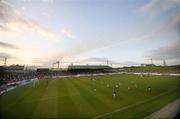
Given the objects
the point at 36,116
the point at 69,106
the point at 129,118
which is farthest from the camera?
the point at 69,106

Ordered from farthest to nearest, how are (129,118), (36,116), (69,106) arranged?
(69,106) < (36,116) < (129,118)

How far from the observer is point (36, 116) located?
15.6 m

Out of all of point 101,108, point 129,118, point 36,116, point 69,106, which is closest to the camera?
point 129,118

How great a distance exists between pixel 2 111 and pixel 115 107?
1129 centimetres

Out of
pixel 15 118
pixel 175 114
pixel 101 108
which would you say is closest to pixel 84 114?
pixel 101 108

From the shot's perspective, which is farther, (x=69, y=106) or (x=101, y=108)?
(x=69, y=106)

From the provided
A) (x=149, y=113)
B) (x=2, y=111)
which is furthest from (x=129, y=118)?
(x=2, y=111)

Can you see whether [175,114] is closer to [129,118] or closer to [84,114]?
[129,118]

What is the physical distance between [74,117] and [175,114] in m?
8.38

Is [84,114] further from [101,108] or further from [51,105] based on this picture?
[51,105]

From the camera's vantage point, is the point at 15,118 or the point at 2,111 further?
the point at 2,111

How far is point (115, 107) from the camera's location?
1761cm

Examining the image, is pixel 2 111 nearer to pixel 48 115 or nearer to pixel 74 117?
pixel 48 115

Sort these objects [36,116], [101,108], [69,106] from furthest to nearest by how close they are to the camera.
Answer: [69,106]
[101,108]
[36,116]
